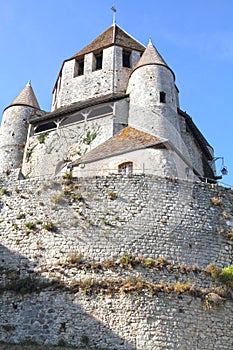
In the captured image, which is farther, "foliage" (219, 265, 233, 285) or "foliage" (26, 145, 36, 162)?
"foliage" (26, 145, 36, 162)

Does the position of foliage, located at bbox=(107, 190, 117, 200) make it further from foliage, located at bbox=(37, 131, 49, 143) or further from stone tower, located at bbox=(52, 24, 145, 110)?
stone tower, located at bbox=(52, 24, 145, 110)

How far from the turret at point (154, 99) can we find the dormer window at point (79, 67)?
4.85 meters

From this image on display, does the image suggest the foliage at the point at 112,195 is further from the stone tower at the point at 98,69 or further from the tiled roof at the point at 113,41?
the tiled roof at the point at 113,41

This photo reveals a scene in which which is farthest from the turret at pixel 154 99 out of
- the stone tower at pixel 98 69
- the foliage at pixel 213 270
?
the foliage at pixel 213 270

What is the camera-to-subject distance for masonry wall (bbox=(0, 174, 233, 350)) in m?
12.2

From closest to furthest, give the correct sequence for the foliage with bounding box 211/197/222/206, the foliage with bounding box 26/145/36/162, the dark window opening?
the foliage with bounding box 211/197/222/206 < the foliage with bounding box 26/145/36/162 < the dark window opening

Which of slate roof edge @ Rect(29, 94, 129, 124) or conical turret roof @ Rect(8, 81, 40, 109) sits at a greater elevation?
conical turret roof @ Rect(8, 81, 40, 109)

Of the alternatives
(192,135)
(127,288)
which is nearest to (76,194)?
(127,288)

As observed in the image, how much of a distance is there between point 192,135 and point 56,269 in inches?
499

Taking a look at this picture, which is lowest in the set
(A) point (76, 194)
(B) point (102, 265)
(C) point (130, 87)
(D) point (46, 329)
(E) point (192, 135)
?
(D) point (46, 329)

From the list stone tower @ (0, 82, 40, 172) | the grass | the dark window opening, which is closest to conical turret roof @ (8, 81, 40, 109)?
stone tower @ (0, 82, 40, 172)

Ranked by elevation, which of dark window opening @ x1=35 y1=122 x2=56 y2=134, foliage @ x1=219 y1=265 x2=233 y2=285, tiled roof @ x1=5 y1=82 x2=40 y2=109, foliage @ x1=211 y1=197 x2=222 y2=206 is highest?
tiled roof @ x1=5 y1=82 x2=40 y2=109

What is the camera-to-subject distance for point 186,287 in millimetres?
12852

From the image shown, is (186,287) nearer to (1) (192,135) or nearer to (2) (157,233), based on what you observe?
(2) (157,233)
